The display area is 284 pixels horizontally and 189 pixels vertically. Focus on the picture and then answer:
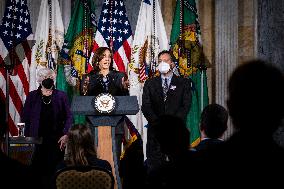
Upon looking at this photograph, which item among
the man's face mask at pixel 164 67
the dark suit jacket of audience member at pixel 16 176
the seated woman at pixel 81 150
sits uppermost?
the man's face mask at pixel 164 67

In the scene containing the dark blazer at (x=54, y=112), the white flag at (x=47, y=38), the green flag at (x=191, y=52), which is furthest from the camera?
the white flag at (x=47, y=38)

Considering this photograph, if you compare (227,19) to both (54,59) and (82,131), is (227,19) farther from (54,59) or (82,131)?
(82,131)

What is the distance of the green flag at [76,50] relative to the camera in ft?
26.0

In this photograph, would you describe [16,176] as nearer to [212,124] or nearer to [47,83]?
[212,124]

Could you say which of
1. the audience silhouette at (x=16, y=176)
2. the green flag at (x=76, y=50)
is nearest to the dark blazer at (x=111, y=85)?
the green flag at (x=76, y=50)

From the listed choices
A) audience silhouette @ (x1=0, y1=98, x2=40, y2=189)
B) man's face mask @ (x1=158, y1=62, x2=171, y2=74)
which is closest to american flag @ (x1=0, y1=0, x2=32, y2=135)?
man's face mask @ (x1=158, y1=62, x2=171, y2=74)

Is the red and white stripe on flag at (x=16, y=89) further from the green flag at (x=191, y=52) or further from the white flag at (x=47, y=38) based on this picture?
the green flag at (x=191, y=52)

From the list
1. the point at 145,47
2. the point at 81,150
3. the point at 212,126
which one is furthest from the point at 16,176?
the point at 145,47

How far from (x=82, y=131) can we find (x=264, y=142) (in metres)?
2.76

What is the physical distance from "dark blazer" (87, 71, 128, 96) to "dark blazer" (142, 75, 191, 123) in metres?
0.53

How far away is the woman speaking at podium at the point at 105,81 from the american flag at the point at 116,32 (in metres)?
2.01

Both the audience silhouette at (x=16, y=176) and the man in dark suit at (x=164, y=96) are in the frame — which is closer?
Result: the audience silhouette at (x=16, y=176)

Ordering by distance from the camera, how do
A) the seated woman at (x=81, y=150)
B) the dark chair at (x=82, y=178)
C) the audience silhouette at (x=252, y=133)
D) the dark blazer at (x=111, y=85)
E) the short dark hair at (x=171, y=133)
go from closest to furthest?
the audience silhouette at (x=252, y=133) → the short dark hair at (x=171, y=133) → the dark chair at (x=82, y=178) → the seated woman at (x=81, y=150) → the dark blazer at (x=111, y=85)

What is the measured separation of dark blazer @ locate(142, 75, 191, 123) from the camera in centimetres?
618
